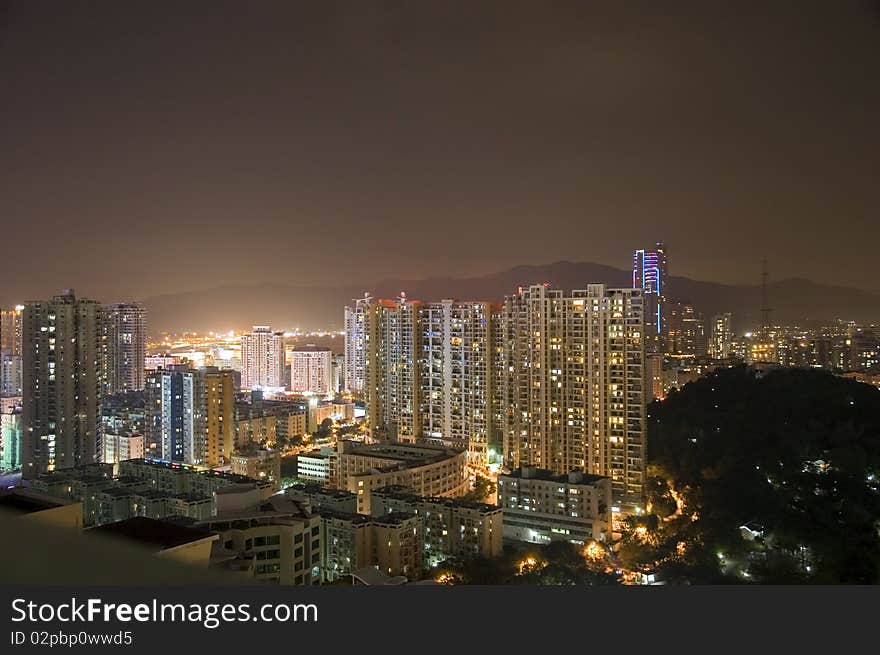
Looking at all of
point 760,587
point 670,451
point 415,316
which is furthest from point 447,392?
point 760,587

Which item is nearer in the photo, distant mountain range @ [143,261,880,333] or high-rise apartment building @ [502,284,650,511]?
distant mountain range @ [143,261,880,333]

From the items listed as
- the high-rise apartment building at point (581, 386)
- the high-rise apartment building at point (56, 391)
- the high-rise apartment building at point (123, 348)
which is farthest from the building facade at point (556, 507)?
the high-rise apartment building at point (56, 391)

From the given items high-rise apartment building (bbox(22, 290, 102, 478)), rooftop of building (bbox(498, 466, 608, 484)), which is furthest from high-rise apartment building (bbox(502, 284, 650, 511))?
high-rise apartment building (bbox(22, 290, 102, 478))

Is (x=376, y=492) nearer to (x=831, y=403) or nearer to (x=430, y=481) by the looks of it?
(x=430, y=481)

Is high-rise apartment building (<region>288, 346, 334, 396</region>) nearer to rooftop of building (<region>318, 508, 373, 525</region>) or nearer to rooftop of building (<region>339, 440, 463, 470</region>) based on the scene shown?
rooftop of building (<region>339, 440, 463, 470</region>)

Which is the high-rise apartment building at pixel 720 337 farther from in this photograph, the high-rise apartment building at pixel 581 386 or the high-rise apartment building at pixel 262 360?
the high-rise apartment building at pixel 262 360
